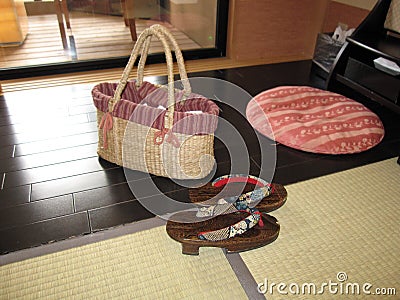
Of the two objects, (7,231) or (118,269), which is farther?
(7,231)

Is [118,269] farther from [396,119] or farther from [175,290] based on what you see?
[396,119]

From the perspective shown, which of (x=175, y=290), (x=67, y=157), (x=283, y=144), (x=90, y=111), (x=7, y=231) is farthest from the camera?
(x=90, y=111)

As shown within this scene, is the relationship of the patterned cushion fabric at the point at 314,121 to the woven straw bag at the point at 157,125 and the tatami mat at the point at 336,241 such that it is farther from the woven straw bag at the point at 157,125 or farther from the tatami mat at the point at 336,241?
the woven straw bag at the point at 157,125

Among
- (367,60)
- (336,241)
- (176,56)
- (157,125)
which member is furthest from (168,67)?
(367,60)

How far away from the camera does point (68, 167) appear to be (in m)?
1.70

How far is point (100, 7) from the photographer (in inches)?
→ 102

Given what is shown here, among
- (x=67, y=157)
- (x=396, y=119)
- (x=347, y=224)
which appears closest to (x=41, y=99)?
(x=67, y=157)

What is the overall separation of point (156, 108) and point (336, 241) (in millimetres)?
877

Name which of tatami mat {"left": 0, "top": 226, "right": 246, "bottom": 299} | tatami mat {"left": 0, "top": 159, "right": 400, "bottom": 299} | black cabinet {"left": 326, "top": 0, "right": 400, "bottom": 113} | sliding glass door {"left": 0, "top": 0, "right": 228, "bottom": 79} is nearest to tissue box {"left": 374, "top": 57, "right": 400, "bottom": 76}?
black cabinet {"left": 326, "top": 0, "right": 400, "bottom": 113}

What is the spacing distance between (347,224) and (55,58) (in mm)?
2336

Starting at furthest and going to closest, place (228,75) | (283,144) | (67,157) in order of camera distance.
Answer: (228,75), (283,144), (67,157)

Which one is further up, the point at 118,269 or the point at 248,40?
the point at 248,40

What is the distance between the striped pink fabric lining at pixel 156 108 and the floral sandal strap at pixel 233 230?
0.42 metres

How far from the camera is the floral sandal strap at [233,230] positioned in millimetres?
1207
